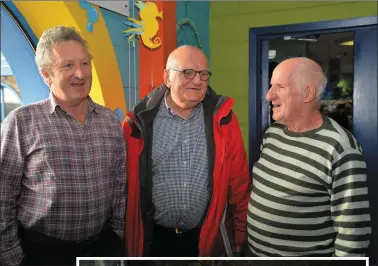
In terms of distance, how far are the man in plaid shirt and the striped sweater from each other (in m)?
0.62

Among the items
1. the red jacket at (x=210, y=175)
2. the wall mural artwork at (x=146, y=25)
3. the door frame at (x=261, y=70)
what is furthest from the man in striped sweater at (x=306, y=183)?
the door frame at (x=261, y=70)

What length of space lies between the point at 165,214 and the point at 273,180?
1.63 ft

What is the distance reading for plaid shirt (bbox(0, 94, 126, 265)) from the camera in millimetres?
1282

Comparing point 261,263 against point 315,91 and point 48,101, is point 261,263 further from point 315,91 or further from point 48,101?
point 48,101

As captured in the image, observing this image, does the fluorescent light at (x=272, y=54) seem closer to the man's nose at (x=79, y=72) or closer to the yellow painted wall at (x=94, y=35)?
the yellow painted wall at (x=94, y=35)

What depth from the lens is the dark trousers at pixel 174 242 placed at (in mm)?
1665

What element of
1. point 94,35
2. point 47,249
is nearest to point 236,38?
point 94,35

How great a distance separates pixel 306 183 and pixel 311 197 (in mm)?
56

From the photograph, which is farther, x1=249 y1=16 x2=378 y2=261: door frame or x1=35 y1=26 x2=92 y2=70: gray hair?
x1=249 y1=16 x2=378 y2=261: door frame

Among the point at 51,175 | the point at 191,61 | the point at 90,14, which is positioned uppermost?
the point at 90,14

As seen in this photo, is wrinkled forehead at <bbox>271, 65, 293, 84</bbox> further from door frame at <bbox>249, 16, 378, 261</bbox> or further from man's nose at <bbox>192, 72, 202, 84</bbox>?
door frame at <bbox>249, 16, 378, 261</bbox>

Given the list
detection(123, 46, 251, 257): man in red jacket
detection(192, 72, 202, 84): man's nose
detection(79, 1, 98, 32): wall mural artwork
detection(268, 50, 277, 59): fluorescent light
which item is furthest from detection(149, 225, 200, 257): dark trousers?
detection(268, 50, 277, 59): fluorescent light

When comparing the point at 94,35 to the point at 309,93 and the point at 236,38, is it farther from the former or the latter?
the point at 236,38

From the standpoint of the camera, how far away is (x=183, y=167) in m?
1.63
